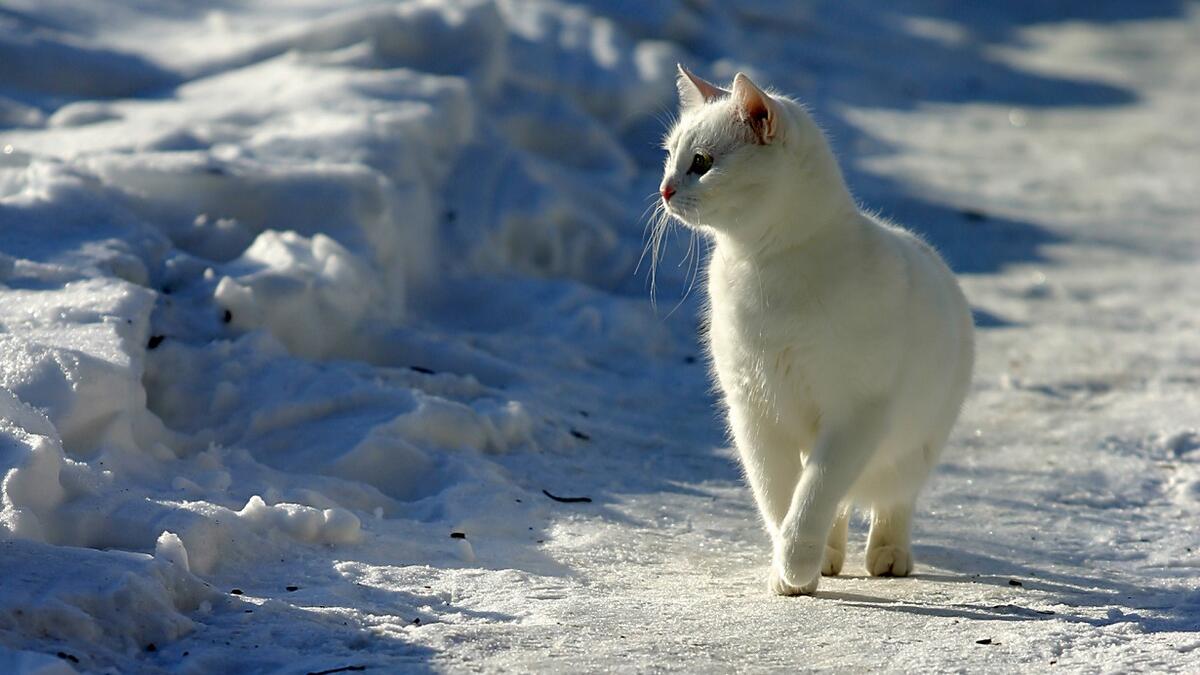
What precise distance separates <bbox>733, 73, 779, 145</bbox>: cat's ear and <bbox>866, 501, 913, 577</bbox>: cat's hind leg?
3.46 ft

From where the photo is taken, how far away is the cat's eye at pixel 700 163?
349cm

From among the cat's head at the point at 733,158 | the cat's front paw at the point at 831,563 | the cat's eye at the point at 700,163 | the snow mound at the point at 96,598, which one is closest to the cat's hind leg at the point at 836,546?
the cat's front paw at the point at 831,563

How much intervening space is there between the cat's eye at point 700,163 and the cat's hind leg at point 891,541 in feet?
3.33

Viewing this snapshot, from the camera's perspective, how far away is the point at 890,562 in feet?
12.2

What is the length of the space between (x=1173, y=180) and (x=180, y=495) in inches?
263

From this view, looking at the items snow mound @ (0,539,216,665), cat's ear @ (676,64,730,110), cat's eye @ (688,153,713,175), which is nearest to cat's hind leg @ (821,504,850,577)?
cat's eye @ (688,153,713,175)

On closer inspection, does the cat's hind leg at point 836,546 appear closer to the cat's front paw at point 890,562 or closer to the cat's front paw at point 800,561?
the cat's front paw at point 890,562

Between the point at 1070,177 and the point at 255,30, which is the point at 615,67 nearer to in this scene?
the point at 255,30

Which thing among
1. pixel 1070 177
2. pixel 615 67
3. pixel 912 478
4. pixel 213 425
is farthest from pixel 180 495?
pixel 1070 177

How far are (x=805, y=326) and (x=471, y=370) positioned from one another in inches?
70.8

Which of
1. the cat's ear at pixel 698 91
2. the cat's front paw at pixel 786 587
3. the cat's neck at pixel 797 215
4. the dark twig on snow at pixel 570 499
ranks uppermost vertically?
the cat's ear at pixel 698 91

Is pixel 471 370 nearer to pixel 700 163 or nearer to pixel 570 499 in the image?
pixel 570 499

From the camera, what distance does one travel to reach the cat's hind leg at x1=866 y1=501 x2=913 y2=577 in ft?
12.1

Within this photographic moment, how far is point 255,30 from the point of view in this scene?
6801 millimetres
